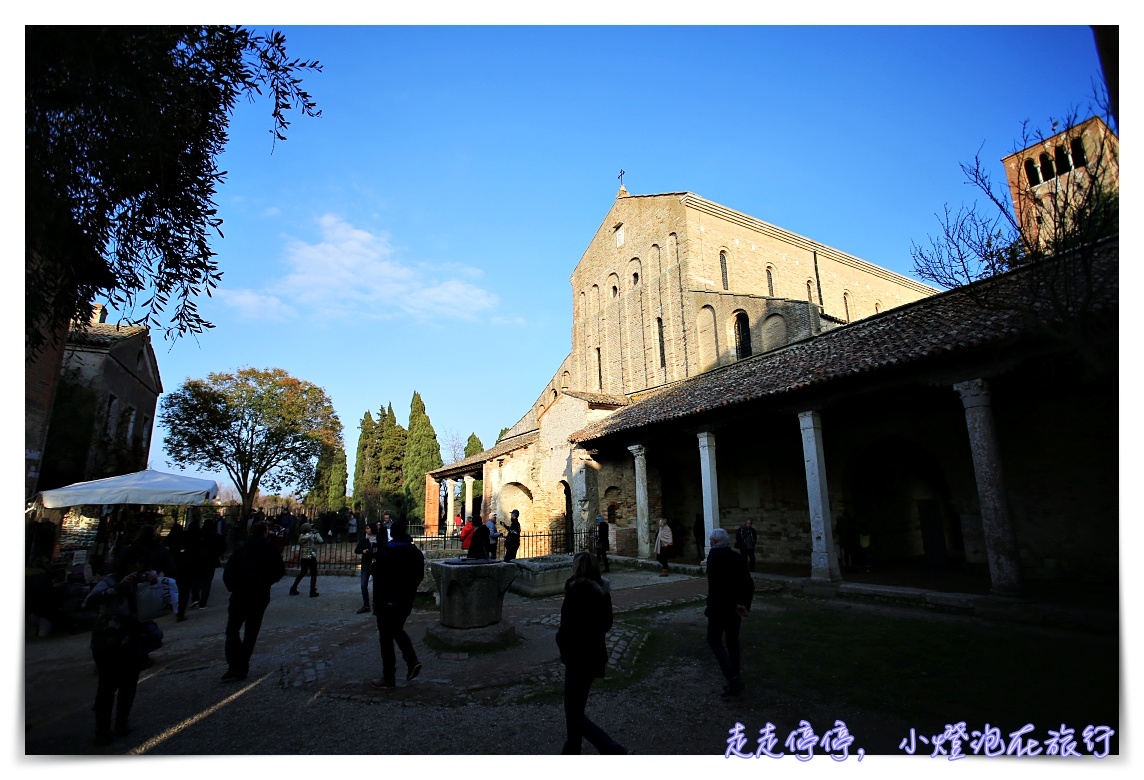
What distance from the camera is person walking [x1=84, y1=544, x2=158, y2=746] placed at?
3.80m

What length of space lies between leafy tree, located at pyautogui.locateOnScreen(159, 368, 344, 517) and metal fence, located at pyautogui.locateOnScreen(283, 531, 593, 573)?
23.6ft

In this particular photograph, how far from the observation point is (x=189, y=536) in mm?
9188

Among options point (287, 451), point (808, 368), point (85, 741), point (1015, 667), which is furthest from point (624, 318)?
point (85, 741)

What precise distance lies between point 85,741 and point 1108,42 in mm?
8215

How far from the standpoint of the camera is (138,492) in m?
9.66

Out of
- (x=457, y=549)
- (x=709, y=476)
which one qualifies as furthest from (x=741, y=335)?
(x=457, y=549)

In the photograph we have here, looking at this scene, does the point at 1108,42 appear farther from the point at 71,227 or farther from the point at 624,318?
the point at 624,318

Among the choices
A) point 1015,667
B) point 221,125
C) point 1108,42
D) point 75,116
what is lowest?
point 1015,667

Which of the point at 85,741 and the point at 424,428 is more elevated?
the point at 424,428

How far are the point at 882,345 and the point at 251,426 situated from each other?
28755 mm

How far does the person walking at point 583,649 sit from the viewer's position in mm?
3316

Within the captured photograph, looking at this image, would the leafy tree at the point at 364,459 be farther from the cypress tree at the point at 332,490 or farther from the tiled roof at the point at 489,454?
the tiled roof at the point at 489,454

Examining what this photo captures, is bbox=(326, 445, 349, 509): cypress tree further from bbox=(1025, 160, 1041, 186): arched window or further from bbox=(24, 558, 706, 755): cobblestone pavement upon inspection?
bbox=(1025, 160, 1041, 186): arched window

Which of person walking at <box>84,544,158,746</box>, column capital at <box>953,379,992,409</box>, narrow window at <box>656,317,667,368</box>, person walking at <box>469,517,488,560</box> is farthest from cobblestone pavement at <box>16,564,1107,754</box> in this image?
narrow window at <box>656,317,667,368</box>
